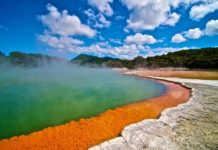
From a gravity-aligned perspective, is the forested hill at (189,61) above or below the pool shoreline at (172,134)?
above

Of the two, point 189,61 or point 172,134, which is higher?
point 189,61

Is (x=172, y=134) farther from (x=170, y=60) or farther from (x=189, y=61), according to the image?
(x=170, y=60)

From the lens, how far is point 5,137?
7926 millimetres

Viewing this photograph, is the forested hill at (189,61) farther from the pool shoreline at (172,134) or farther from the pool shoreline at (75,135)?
the pool shoreline at (75,135)

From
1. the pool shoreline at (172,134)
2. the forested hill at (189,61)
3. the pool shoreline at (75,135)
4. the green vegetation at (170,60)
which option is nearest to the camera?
the pool shoreline at (172,134)

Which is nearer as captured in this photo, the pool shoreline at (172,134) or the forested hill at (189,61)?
the pool shoreline at (172,134)

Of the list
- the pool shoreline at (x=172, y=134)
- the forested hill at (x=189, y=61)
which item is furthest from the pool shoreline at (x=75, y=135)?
the forested hill at (x=189, y=61)

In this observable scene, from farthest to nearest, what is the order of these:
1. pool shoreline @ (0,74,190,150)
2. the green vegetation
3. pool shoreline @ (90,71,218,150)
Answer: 1. the green vegetation
2. pool shoreline @ (0,74,190,150)
3. pool shoreline @ (90,71,218,150)

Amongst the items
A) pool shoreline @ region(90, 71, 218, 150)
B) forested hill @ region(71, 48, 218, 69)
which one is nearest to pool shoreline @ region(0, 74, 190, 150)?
pool shoreline @ region(90, 71, 218, 150)

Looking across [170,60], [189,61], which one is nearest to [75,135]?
[189,61]

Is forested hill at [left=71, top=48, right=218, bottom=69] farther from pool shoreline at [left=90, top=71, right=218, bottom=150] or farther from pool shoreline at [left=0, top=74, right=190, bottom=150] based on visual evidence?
pool shoreline at [left=0, top=74, right=190, bottom=150]

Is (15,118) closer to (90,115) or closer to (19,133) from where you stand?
(19,133)

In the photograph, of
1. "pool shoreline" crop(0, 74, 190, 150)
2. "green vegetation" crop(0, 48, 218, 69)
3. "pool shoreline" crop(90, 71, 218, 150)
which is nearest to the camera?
"pool shoreline" crop(90, 71, 218, 150)

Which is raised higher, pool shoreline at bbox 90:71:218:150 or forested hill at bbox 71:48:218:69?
forested hill at bbox 71:48:218:69
